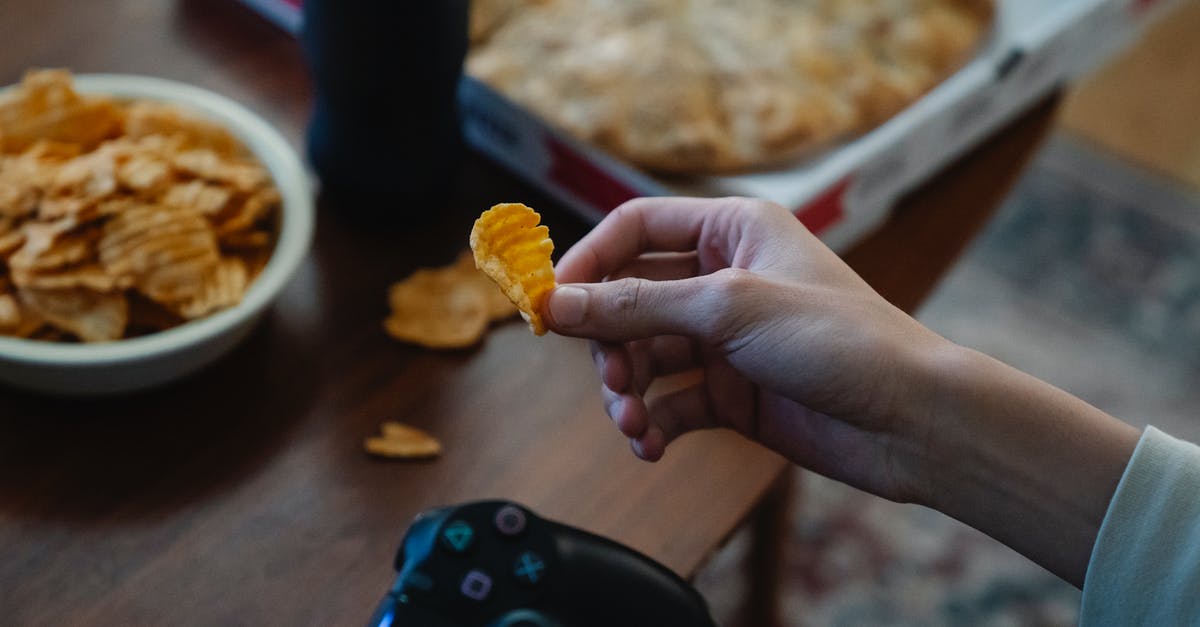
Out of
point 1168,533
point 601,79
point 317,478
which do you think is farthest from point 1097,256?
point 317,478

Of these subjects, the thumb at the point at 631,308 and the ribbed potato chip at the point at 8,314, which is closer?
the thumb at the point at 631,308

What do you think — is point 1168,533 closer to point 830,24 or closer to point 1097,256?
point 830,24

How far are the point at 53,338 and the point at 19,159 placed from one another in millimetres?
152

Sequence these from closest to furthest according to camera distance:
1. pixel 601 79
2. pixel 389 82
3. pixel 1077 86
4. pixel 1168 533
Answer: pixel 1168 533 → pixel 389 82 → pixel 601 79 → pixel 1077 86

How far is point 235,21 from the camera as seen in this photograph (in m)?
1.09

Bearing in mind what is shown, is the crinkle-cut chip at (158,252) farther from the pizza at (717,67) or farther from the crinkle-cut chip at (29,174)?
the pizza at (717,67)

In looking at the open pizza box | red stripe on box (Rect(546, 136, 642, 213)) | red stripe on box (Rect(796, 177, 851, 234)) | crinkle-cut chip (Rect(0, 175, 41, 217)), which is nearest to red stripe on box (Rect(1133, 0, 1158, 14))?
the open pizza box

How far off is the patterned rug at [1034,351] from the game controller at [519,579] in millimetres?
573

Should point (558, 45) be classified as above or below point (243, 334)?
above

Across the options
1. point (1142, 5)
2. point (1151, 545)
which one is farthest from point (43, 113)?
point (1142, 5)

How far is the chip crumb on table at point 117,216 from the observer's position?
70cm

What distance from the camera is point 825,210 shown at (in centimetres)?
91

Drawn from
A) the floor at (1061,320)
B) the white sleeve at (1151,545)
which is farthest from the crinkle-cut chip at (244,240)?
the floor at (1061,320)

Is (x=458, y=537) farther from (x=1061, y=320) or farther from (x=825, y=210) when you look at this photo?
(x=1061, y=320)
